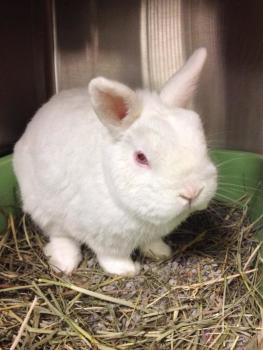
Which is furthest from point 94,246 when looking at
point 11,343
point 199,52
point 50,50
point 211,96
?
point 50,50

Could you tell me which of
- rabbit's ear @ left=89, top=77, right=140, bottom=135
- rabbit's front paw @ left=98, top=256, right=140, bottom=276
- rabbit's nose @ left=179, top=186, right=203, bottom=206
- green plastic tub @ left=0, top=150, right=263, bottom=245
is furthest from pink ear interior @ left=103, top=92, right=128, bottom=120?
green plastic tub @ left=0, top=150, right=263, bottom=245

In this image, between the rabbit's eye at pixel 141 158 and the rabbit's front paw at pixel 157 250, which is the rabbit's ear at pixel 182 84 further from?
the rabbit's front paw at pixel 157 250

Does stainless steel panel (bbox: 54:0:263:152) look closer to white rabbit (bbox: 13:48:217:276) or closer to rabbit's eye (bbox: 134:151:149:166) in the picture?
white rabbit (bbox: 13:48:217:276)

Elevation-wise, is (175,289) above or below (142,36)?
below

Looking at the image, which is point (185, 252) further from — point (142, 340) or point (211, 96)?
point (211, 96)

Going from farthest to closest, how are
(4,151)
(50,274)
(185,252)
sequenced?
(4,151)
(185,252)
(50,274)

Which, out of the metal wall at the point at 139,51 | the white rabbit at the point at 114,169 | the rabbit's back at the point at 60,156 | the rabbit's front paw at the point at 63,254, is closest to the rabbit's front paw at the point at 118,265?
the white rabbit at the point at 114,169

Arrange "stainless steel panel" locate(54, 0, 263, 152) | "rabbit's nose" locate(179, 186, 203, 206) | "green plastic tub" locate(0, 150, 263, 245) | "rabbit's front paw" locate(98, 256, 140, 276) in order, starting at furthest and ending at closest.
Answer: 1. "stainless steel panel" locate(54, 0, 263, 152)
2. "green plastic tub" locate(0, 150, 263, 245)
3. "rabbit's front paw" locate(98, 256, 140, 276)
4. "rabbit's nose" locate(179, 186, 203, 206)
